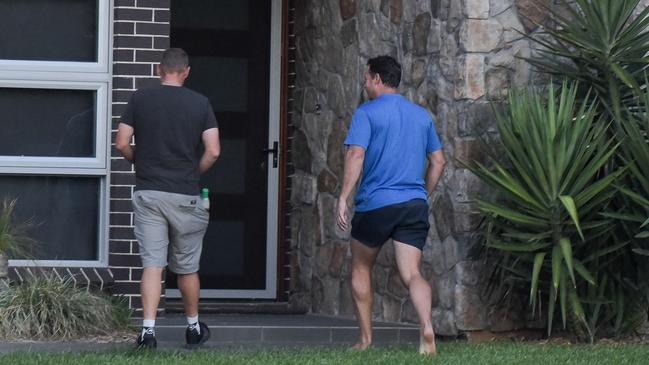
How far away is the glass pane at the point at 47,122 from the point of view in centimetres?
1021

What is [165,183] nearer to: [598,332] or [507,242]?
[507,242]

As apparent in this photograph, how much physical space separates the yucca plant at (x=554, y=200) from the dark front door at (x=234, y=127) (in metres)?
2.93

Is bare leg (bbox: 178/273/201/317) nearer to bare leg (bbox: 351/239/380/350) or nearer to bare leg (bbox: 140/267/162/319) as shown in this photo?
bare leg (bbox: 140/267/162/319)

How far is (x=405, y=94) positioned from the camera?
10.4 meters

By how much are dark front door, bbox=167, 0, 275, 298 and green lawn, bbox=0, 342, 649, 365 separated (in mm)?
3322

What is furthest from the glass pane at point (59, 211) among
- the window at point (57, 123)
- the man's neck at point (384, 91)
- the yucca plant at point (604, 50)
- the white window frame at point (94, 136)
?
the yucca plant at point (604, 50)

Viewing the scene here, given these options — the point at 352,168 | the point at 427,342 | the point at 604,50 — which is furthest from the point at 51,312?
the point at 604,50

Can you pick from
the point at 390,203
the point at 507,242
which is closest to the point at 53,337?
the point at 390,203

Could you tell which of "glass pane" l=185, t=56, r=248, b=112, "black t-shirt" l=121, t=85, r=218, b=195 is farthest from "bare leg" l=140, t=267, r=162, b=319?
"glass pane" l=185, t=56, r=248, b=112

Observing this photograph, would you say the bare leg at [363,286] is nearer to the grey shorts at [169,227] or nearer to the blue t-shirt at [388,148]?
the blue t-shirt at [388,148]

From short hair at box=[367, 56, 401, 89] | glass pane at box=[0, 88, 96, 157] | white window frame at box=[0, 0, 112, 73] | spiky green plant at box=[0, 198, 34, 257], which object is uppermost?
white window frame at box=[0, 0, 112, 73]

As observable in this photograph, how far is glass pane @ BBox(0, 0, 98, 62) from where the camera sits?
10.2m

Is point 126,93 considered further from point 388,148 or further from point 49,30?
point 388,148

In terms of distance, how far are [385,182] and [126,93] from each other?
2505 mm
